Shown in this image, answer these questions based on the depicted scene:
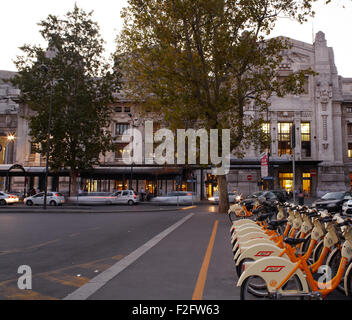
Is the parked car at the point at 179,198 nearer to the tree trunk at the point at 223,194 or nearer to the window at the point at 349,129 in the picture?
the tree trunk at the point at 223,194

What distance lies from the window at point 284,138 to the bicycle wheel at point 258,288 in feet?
138

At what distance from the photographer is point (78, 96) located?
30984 mm

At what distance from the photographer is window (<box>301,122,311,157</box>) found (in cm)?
4325

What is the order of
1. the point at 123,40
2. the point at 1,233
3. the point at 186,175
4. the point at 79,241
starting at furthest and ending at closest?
the point at 186,175 < the point at 123,40 < the point at 1,233 < the point at 79,241

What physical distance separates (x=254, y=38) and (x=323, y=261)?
50.9 feet

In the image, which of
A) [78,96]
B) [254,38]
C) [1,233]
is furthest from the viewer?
[78,96]

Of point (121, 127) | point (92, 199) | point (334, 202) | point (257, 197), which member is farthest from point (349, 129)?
point (257, 197)

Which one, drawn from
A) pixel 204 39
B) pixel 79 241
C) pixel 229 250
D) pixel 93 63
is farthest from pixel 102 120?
pixel 229 250

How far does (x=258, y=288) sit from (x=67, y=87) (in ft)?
105

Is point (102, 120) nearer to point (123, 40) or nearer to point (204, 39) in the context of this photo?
point (123, 40)

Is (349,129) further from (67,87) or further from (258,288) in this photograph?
(258,288)

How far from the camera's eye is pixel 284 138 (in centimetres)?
4369

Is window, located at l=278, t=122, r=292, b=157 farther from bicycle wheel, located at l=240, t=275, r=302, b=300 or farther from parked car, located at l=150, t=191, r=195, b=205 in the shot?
bicycle wheel, located at l=240, t=275, r=302, b=300

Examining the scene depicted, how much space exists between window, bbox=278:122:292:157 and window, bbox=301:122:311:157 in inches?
79.8
